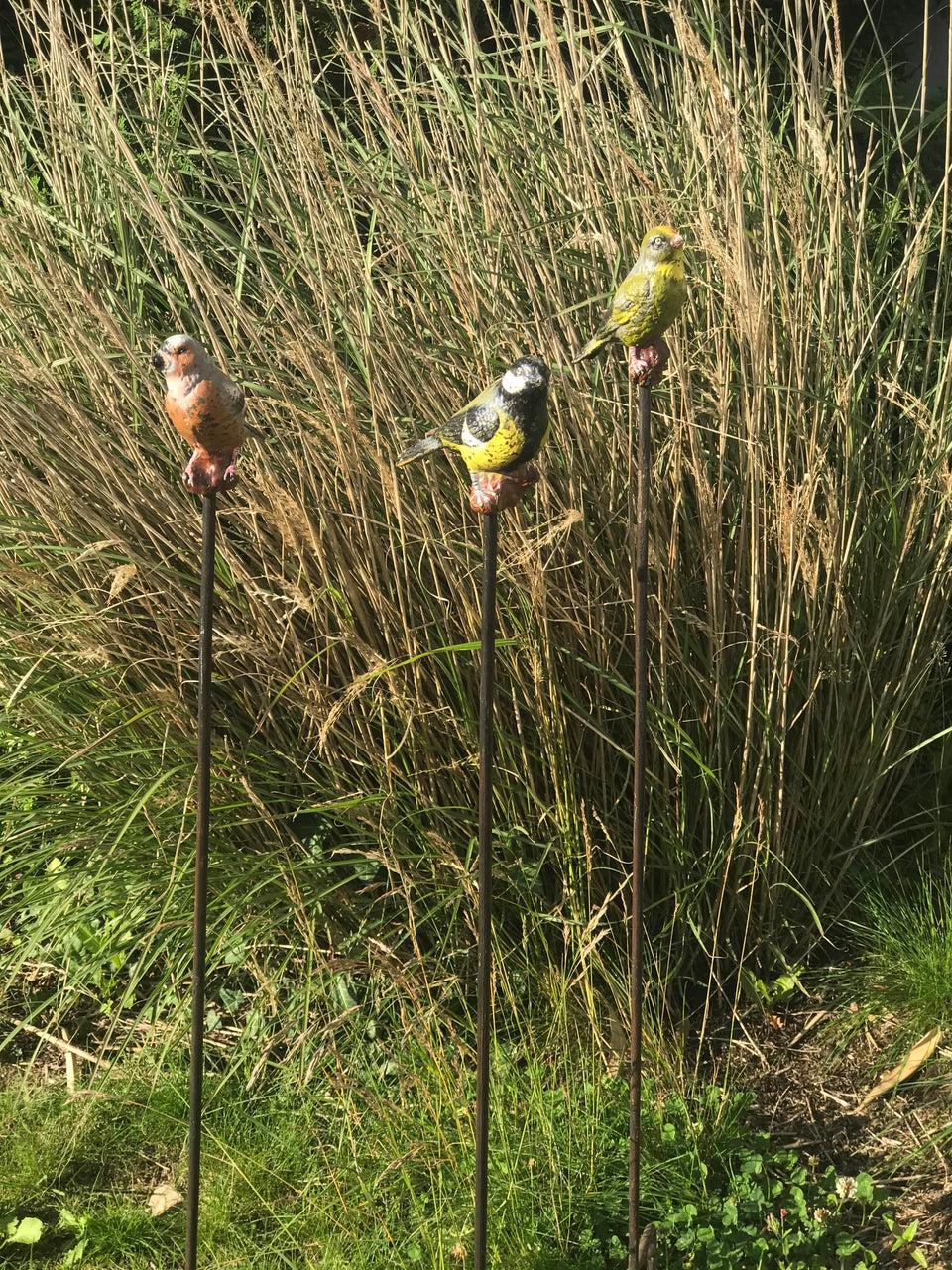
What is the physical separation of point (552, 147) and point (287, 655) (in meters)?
1.13

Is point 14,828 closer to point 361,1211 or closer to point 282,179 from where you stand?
point 361,1211

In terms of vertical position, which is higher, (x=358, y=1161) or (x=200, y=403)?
(x=200, y=403)

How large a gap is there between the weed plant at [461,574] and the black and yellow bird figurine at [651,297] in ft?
1.90

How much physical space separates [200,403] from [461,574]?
0.94 m

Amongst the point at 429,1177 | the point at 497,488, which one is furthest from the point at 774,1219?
the point at 497,488

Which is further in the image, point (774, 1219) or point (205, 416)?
point (774, 1219)

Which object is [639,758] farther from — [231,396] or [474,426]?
[231,396]

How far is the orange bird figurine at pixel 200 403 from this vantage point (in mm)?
1438

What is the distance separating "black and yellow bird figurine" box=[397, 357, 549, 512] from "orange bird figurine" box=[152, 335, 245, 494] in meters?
0.20

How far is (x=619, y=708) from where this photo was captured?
241cm

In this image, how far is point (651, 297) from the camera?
1627 mm

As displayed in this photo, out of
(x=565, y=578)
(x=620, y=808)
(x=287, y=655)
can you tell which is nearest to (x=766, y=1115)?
(x=620, y=808)

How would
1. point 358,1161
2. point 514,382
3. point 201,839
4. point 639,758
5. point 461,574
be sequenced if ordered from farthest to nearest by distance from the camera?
point 461,574, point 358,1161, point 639,758, point 201,839, point 514,382

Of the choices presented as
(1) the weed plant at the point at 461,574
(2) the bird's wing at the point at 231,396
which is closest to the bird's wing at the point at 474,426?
(2) the bird's wing at the point at 231,396
